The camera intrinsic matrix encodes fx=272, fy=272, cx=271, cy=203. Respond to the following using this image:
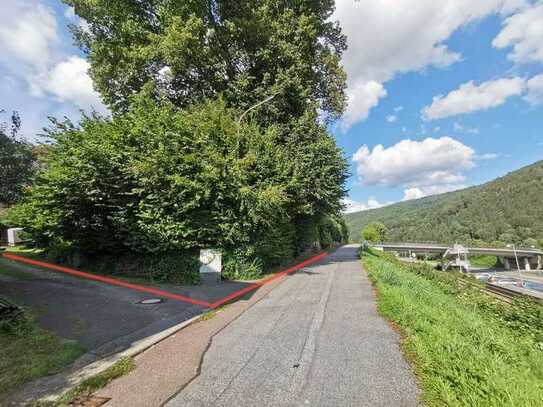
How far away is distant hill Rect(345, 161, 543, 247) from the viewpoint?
82.7 meters

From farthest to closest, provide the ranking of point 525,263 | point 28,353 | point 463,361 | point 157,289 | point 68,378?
point 525,263, point 157,289, point 28,353, point 68,378, point 463,361

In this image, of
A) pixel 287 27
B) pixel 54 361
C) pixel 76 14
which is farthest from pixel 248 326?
pixel 76 14

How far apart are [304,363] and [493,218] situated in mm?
120335

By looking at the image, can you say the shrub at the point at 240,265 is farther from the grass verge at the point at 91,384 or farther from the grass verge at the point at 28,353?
the grass verge at the point at 91,384

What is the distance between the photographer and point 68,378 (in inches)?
145

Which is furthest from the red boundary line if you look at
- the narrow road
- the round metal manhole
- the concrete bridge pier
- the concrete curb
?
the concrete bridge pier

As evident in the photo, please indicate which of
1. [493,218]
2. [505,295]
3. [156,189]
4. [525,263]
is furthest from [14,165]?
[493,218]

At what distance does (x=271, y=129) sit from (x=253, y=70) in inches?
192

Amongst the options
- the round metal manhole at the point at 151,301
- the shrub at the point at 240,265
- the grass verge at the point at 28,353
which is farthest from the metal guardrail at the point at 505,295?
the grass verge at the point at 28,353

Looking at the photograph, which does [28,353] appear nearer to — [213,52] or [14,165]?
[14,165]

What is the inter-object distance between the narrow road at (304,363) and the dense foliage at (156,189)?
507 cm

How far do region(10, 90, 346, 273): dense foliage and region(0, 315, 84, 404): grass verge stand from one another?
18.1 ft

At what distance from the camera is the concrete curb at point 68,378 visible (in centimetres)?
323

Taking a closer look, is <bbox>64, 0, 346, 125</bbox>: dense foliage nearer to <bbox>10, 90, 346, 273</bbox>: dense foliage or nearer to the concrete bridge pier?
<bbox>10, 90, 346, 273</bbox>: dense foliage
